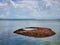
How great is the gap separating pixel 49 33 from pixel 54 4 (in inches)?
11.6

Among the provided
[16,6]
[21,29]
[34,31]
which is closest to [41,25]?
[34,31]

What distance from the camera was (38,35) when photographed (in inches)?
45.9

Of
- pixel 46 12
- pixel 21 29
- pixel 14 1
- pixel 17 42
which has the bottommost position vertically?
pixel 17 42

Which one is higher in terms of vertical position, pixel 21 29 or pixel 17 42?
pixel 21 29

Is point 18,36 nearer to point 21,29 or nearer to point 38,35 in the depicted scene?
point 21,29

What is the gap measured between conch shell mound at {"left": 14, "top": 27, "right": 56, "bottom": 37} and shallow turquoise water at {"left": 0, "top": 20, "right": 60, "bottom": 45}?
0.10 ft

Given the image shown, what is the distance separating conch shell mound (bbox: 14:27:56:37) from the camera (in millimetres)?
1168

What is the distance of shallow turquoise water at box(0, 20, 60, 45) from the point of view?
1.15 metres

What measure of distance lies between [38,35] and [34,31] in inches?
2.2

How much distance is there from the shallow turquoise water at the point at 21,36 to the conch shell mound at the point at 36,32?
30 millimetres

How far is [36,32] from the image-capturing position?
1.18 metres

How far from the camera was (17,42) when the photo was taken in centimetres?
115

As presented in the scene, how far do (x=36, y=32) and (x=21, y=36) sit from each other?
16 cm

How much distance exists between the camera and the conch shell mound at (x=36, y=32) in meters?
1.17
